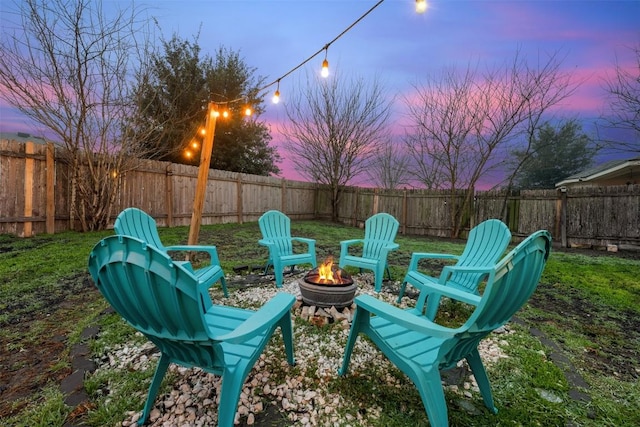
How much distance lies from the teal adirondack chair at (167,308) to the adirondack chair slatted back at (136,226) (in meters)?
1.48

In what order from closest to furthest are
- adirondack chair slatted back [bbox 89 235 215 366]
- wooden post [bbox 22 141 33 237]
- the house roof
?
adirondack chair slatted back [bbox 89 235 215 366] < wooden post [bbox 22 141 33 237] < the house roof

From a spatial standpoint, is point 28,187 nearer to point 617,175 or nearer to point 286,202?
point 286,202

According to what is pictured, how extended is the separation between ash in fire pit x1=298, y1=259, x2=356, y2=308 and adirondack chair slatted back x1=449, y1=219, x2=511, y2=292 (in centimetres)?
113

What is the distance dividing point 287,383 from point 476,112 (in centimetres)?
916

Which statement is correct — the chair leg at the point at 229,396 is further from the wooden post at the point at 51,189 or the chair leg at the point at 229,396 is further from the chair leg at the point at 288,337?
the wooden post at the point at 51,189

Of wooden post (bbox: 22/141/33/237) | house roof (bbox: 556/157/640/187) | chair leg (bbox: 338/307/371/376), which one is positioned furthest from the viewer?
house roof (bbox: 556/157/640/187)

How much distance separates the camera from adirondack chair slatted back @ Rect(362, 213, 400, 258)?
3.96 metres

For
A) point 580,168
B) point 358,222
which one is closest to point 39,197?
point 358,222

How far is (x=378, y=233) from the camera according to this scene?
4.06 metres

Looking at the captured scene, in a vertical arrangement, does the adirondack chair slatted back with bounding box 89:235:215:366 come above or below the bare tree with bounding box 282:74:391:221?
below

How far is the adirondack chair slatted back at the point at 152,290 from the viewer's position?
114 centimetres

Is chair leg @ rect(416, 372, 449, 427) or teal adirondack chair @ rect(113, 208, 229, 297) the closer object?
chair leg @ rect(416, 372, 449, 427)

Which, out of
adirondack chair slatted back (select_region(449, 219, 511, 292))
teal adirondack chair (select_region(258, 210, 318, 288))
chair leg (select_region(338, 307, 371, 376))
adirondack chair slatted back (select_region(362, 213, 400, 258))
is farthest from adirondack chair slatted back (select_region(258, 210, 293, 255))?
chair leg (select_region(338, 307, 371, 376))

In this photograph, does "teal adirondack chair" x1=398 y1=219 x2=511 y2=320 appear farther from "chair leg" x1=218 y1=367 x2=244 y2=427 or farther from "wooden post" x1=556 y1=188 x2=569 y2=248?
"wooden post" x1=556 y1=188 x2=569 y2=248
